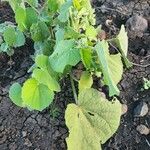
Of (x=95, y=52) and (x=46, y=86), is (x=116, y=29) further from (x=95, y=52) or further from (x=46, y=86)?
(x=46, y=86)

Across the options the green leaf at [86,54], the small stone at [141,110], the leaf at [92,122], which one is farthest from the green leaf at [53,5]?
the small stone at [141,110]

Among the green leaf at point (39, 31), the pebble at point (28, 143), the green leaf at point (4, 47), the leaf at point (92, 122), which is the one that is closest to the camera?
the leaf at point (92, 122)

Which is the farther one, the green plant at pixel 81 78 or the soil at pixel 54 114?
the soil at pixel 54 114

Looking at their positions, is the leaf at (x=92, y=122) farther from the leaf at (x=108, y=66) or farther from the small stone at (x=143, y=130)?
the small stone at (x=143, y=130)

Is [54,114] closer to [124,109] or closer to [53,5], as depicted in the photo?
[124,109]

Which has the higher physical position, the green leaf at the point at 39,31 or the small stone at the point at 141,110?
the green leaf at the point at 39,31
